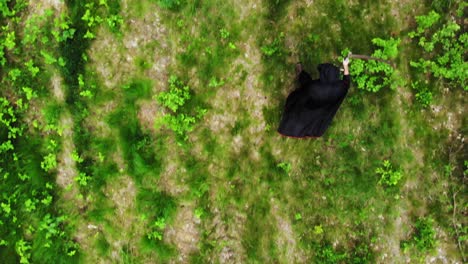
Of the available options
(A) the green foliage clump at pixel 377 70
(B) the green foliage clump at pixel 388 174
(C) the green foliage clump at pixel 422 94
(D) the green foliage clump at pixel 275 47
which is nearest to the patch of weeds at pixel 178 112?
(D) the green foliage clump at pixel 275 47

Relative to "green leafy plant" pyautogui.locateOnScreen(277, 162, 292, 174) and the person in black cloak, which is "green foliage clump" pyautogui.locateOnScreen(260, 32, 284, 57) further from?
"green leafy plant" pyautogui.locateOnScreen(277, 162, 292, 174)

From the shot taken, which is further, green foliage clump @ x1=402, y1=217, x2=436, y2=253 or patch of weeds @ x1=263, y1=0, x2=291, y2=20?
green foliage clump @ x1=402, y1=217, x2=436, y2=253

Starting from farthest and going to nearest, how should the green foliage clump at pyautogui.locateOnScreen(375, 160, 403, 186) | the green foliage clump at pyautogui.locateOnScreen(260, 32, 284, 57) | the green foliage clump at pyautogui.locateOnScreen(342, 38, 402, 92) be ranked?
the green foliage clump at pyautogui.locateOnScreen(375, 160, 403, 186) < the green foliage clump at pyautogui.locateOnScreen(260, 32, 284, 57) < the green foliage clump at pyautogui.locateOnScreen(342, 38, 402, 92)

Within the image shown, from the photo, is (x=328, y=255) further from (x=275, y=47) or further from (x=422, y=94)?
(x=275, y=47)

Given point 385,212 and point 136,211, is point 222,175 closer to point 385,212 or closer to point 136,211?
point 136,211

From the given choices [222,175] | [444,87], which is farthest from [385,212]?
[222,175]

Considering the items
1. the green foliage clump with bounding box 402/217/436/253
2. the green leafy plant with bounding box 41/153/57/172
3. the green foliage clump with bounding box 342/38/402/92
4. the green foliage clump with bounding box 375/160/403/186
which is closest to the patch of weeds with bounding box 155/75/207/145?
the green leafy plant with bounding box 41/153/57/172
